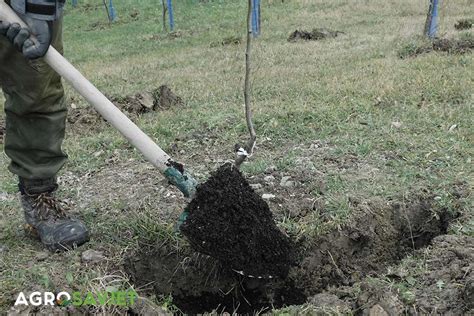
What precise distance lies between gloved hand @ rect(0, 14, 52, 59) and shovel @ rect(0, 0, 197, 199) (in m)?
0.03

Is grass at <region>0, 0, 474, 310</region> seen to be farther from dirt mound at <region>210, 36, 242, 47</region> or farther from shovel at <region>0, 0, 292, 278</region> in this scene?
dirt mound at <region>210, 36, 242, 47</region>

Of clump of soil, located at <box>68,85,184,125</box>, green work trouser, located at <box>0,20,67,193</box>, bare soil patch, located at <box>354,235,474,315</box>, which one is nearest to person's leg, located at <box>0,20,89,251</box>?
green work trouser, located at <box>0,20,67,193</box>

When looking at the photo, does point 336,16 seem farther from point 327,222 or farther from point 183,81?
point 327,222

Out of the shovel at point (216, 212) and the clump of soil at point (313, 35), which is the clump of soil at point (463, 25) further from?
the shovel at point (216, 212)

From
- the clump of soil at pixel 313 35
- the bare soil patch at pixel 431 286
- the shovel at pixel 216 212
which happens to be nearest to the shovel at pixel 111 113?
the shovel at pixel 216 212

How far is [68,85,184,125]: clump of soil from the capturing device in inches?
169

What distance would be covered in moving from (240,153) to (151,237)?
55cm

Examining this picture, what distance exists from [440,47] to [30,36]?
4500mm

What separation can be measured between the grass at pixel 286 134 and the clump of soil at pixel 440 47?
19 centimetres

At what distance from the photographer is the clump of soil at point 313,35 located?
730cm

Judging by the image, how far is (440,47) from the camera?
548 cm

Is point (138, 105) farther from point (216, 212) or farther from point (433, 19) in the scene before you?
point (433, 19)

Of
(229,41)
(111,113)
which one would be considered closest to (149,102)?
(111,113)

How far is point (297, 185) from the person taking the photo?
2.76 metres
